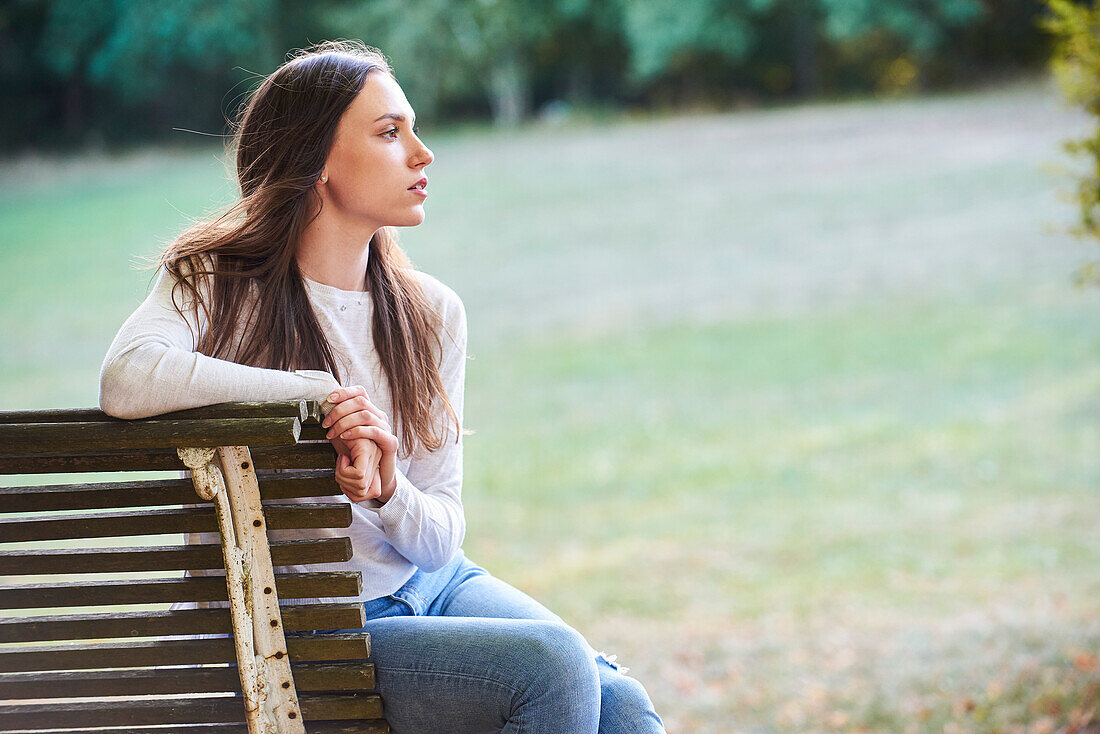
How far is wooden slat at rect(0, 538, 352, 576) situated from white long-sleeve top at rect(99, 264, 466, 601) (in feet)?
0.47

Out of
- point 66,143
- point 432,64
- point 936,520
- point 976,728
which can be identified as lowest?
point 936,520

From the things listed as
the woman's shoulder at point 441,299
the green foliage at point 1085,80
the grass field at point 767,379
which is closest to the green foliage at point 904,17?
the grass field at point 767,379

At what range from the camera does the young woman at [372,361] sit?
147 cm

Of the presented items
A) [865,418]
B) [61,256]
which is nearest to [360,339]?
[865,418]

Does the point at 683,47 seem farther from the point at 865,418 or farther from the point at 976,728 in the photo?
the point at 976,728

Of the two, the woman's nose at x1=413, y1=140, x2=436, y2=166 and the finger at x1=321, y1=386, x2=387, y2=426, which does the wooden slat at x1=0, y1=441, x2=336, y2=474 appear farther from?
the woman's nose at x1=413, y1=140, x2=436, y2=166

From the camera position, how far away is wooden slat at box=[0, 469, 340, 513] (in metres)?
1.40

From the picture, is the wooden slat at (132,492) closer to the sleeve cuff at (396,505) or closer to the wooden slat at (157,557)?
the wooden slat at (157,557)

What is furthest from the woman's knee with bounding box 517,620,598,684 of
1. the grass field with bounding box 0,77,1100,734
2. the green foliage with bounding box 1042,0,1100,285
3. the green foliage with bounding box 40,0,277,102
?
the green foliage with bounding box 40,0,277,102

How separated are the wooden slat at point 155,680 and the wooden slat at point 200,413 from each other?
1.15ft

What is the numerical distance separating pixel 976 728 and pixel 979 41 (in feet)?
38.1

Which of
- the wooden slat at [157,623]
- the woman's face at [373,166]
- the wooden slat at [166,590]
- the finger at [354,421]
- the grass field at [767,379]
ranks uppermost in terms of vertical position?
the woman's face at [373,166]

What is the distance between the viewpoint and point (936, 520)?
6.01 m

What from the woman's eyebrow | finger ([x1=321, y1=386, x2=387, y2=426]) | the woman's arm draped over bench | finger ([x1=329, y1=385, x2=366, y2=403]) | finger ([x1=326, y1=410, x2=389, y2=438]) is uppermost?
the woman's eyebrow
